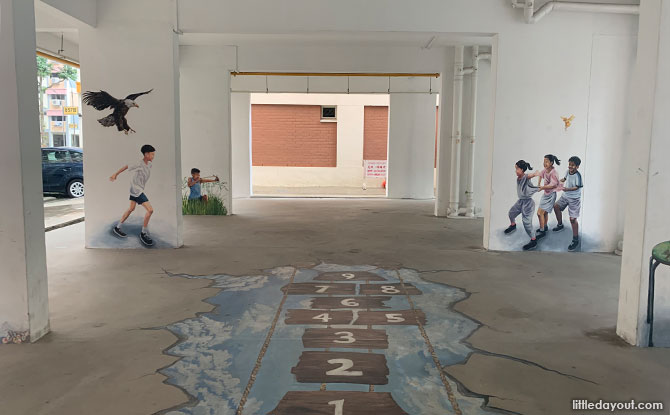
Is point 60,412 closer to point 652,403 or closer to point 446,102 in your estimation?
point 652,403

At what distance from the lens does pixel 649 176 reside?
3863 millimetres

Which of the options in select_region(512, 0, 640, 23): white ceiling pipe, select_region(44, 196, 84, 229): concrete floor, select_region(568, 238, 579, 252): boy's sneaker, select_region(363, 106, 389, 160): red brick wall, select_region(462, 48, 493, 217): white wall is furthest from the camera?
select_region(363, 106, 389, 160): red brick wall

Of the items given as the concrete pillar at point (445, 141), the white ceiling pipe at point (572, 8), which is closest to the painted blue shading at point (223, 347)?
the white ceiling pipe at point (572, 8)

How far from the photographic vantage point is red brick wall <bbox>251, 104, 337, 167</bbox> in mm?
19250

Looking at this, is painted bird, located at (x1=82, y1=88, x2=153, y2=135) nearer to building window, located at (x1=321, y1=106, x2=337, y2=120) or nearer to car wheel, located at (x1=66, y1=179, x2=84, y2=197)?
car wheel, located at (x1=66, y1=179, x2=84, y2=197)

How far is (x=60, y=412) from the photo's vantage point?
2914 millimetres

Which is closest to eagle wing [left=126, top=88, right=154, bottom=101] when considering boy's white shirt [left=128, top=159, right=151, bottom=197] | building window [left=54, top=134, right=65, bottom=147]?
boy's white shirt [left=128, top=159, right=151, bottom=197]

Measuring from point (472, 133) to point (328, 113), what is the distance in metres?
8.80

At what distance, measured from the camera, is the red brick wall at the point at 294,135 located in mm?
19250

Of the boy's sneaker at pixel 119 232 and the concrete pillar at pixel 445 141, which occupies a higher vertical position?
the concrete pillar at pixel 445 141

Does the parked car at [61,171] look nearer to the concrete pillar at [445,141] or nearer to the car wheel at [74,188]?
the car wheel at [74,188]

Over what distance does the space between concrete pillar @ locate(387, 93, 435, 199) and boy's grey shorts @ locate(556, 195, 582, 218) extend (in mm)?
7537

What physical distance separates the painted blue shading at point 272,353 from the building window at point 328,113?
14269 millimetres

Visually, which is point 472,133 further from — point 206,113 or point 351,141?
point 351,141
